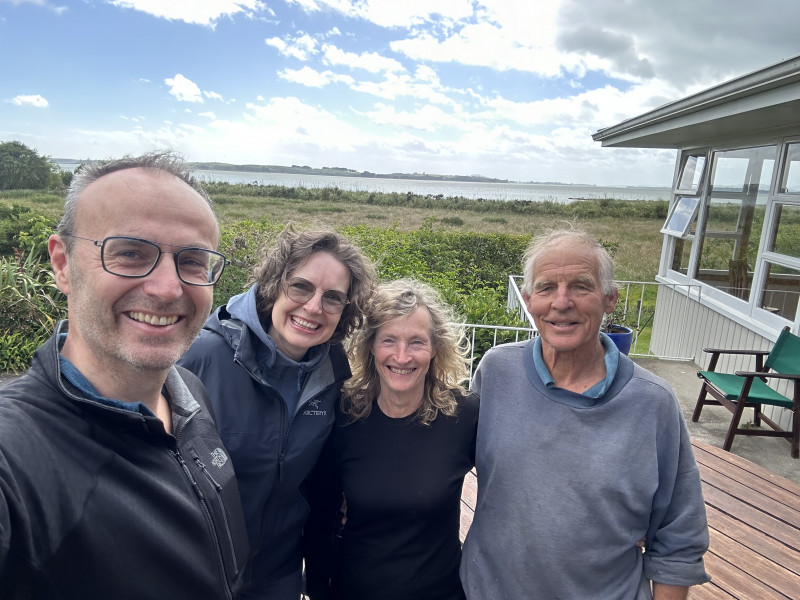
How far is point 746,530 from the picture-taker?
262cm

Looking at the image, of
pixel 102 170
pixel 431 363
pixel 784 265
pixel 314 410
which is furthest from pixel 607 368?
pixel 784 265

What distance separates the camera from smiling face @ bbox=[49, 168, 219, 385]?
1.00 metres

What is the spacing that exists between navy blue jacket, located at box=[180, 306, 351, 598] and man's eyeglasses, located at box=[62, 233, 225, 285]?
1.73ft

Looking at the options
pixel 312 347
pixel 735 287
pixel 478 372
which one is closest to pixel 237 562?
pixel 312 347

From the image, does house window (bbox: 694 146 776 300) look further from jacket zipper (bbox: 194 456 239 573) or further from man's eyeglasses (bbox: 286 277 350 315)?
jacket zipper (bbox: 194 456 239 573)

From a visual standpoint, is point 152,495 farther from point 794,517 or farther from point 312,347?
point 794,517

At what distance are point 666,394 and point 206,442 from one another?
4.37 ft

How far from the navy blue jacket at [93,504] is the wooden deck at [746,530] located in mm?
1740

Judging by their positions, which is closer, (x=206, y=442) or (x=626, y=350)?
(x=206, y=442)

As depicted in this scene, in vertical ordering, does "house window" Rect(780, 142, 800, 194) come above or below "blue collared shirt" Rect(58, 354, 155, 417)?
above

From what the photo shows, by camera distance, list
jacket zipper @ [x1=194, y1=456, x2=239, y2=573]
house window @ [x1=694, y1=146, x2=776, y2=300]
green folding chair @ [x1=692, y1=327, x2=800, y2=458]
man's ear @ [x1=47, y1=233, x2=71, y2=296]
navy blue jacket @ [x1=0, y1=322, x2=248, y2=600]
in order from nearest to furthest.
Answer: navy blue jacket @ [x1=0, y1=322, x2=248, y2=600], man's ear @ [x1=47, y1=233, x2=71, y2=296], jacket zipper @ [x1=194, y1=456, x2=239, y2=573], green folding chair @ [x1=692, y1=327, x2=800, y2=458], house window @ [x1=694, y1=146, x2=776, y2=300]

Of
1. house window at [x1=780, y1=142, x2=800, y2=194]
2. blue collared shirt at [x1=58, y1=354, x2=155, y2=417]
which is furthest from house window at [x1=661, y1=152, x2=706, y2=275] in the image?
blue collared shirt at [x1=58, y1=354, x2=155, y2=417]

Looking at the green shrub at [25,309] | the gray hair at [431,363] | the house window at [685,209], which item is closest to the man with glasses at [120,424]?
the gray hair at [431,363]

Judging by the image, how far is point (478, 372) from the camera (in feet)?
5.74
